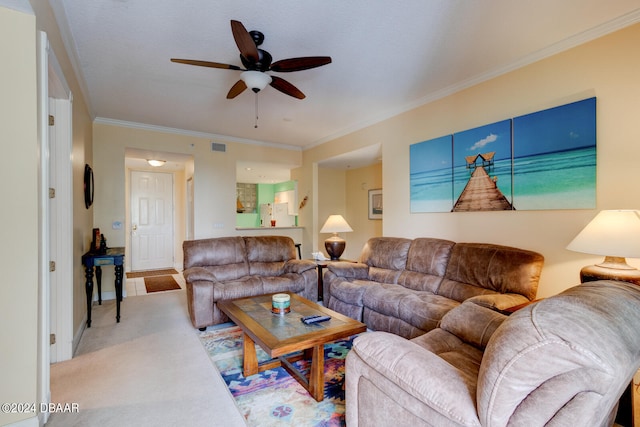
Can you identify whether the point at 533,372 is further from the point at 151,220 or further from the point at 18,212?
the point at 151,220

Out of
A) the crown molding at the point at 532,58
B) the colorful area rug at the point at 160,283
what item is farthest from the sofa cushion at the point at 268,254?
the crown molding at the point at 532,58

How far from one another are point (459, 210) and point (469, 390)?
2603 millimetres

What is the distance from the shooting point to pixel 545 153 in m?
2.65

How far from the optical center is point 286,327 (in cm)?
213

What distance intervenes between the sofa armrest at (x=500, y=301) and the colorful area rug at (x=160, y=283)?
16.0ft

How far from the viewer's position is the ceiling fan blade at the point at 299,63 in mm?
2264

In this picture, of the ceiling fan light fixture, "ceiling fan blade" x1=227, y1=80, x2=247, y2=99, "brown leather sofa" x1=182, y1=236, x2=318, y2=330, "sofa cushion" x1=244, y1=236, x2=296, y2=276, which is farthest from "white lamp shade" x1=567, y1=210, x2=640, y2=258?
"sofa cushion" x1=244, y1=236, x2=296, y2=276

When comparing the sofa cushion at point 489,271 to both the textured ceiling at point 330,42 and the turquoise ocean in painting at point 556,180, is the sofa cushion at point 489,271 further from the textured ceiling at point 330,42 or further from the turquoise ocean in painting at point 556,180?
the textured ceiling at point 330,42

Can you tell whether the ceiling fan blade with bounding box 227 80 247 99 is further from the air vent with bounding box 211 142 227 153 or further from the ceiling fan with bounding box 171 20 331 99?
the air vent with bounding box 211 142 227 153

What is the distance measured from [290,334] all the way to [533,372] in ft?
4.77

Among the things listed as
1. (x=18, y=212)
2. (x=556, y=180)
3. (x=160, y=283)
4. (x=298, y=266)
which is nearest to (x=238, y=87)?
(x=18, y=212)

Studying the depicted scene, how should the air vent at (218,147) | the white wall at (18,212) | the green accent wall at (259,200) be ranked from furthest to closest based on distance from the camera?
the green accent wall at (259,200), the air vent at (218,147), the white wall at (18,212)

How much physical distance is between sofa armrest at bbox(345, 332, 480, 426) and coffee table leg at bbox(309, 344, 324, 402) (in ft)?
1.78

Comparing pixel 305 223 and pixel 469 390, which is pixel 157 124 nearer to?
pixel 305 223
